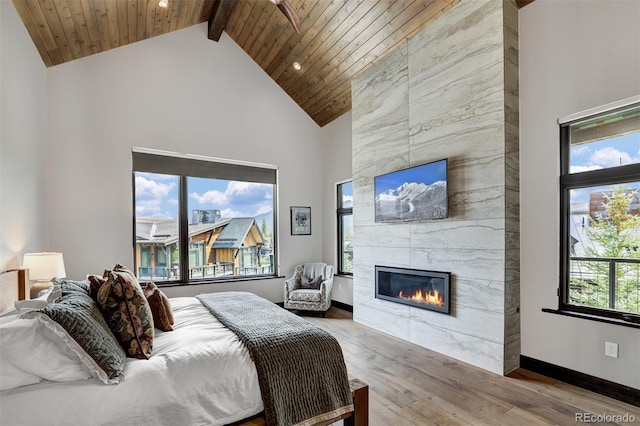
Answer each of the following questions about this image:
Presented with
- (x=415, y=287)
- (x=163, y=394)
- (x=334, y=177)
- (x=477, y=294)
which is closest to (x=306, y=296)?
(x=415, y=287)

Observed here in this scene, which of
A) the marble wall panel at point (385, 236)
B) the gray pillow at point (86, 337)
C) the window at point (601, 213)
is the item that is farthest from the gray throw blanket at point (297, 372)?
Result: the window at point (601, 213)

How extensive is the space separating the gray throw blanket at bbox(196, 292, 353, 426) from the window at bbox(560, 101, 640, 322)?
2.27 m

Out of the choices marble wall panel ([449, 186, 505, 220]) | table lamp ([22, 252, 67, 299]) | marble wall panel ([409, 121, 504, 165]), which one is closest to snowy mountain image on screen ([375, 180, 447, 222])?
marble wall panel ([449, 186, 505, 220])

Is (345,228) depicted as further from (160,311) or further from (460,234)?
(160,311)

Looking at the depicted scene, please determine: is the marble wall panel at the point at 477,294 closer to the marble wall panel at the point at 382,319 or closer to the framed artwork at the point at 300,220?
the marble wall panel at the point at 382,319

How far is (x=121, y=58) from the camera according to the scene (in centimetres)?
429

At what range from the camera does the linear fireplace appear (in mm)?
3386

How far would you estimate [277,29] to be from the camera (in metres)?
4.49

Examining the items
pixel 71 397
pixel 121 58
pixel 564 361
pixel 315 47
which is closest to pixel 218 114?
pixel 121 58

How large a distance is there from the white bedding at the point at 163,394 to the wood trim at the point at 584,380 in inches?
104

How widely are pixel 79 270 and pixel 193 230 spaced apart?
1.48 metres

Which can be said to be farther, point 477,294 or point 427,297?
point 427,297

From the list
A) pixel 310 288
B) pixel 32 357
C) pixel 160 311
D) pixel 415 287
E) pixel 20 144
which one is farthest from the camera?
pixel 310 288

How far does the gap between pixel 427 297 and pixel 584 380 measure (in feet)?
4.69
